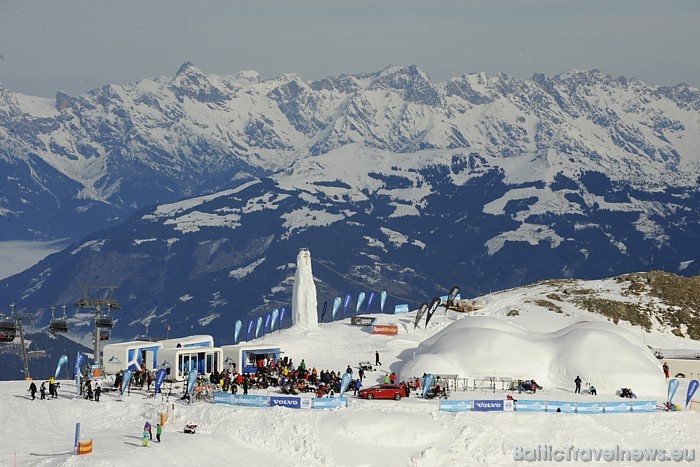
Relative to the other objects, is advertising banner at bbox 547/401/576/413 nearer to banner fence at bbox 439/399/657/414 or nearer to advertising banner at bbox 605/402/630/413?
banner fence at bbox 439/399/657/414

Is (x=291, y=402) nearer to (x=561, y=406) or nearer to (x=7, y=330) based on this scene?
(x=561, y=406)

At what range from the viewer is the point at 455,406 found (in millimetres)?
97062

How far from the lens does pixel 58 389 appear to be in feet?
346

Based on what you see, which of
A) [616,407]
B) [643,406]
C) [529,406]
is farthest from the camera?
[643,406]

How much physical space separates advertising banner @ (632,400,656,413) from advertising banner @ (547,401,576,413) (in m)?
5.01

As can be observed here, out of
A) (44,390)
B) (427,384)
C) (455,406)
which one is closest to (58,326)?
(44,390)

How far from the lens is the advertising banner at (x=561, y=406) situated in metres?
97.9

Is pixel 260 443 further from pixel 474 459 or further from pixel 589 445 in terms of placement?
pixel 589 445

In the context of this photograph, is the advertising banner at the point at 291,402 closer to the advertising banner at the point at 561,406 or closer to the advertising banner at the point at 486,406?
the advertising banner at the point at 486,406

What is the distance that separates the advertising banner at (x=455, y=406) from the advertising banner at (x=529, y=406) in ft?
12.0

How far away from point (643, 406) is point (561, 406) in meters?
6.84

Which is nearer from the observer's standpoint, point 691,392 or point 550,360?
point 691,392

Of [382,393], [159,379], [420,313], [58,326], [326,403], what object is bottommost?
[326,403]

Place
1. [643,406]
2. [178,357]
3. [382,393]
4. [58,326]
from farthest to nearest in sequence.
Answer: [58,326], [178,357], [382,393], [643,406]
